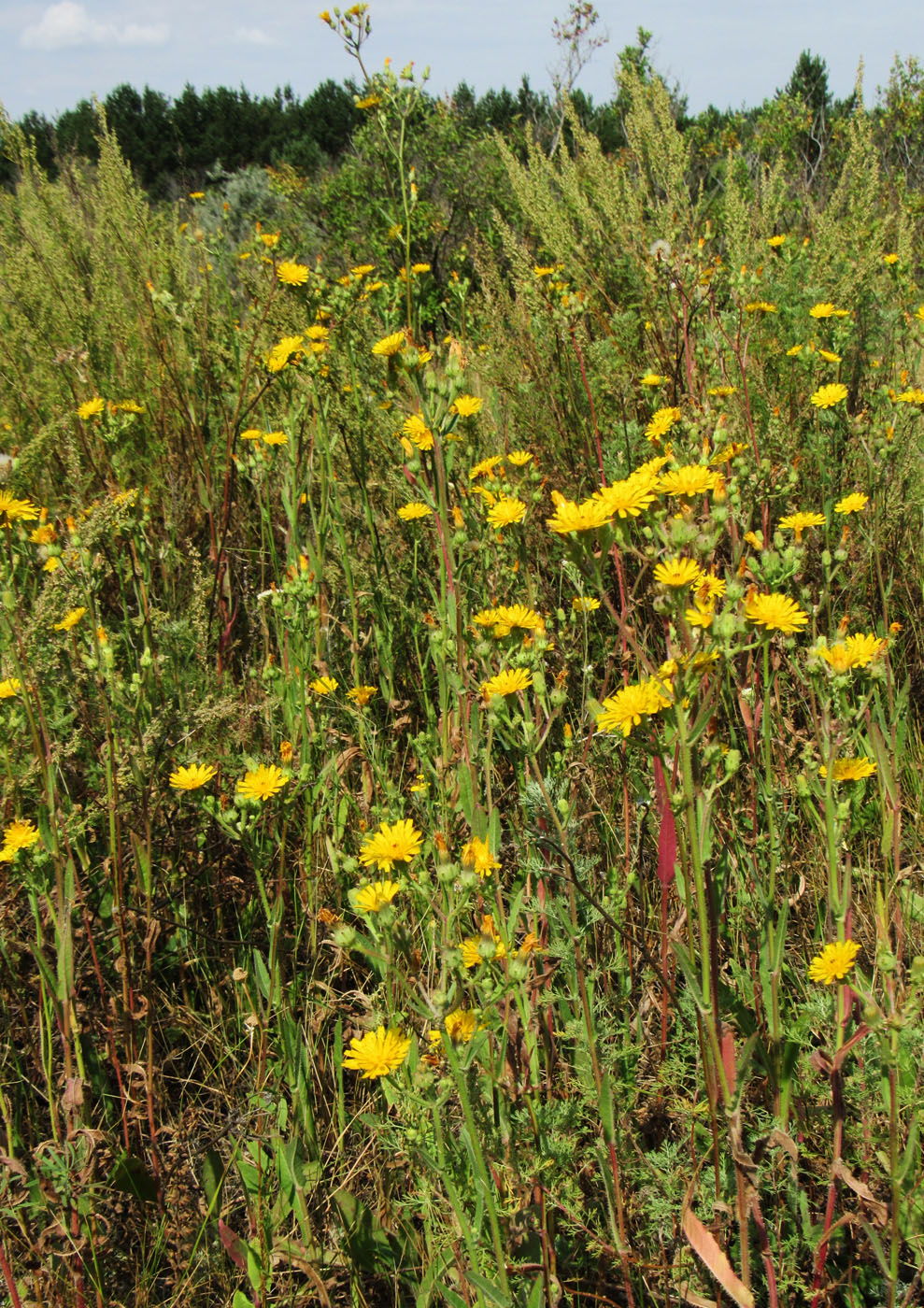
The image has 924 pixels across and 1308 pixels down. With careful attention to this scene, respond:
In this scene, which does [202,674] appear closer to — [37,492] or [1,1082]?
[1,1082]

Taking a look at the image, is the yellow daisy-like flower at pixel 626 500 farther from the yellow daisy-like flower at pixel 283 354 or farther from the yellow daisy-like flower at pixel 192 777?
the yellow daisy-like flower at pixel 283 354

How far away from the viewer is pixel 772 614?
3.88ft

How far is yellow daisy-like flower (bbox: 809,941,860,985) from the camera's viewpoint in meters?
1.03

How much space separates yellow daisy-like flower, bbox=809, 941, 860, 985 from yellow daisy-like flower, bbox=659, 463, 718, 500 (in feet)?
2.16

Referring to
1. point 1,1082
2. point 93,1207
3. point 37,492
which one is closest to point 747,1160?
point 93,1207

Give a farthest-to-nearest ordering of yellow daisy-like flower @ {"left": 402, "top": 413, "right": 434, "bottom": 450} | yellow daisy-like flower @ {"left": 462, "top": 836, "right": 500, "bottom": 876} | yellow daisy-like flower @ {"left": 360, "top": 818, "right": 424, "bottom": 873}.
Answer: yellow daisy-like flower @ {"left": 402, "top": 413, "right": 434, "bottom": 450} < yellow daisy-like flower @ {"left": 360, "top": 818, "right": 424, "bottom": 873} < yellow daisy-like flower @ {"left": 462, "top": 836, "right": 500, "bottom": 876}

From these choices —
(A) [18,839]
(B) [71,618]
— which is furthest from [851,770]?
(B) [71,618]

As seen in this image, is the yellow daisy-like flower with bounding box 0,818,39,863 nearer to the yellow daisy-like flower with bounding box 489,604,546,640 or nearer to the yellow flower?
the yellow flower

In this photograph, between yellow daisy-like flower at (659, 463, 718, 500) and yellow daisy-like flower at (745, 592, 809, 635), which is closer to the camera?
yellow daisy-like flower at (745, 592, 809, 635)

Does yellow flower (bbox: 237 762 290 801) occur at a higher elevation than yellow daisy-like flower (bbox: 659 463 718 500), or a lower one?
lower

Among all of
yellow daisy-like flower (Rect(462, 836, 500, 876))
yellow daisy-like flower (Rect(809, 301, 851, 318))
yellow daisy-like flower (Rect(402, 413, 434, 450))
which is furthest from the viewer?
yellow daisy-like flower (Rect(809, 301, 851, 318))

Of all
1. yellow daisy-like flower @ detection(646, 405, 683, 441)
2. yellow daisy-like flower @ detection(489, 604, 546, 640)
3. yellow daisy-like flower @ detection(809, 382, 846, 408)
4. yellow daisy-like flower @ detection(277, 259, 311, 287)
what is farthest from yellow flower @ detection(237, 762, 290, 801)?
yellow daisy-like flower @ detection(809, 382, 846, 408)

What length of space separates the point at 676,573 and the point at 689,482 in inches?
16.1

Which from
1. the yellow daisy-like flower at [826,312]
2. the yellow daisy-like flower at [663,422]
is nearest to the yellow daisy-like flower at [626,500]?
the yellow daisy-like flower at [663,422]
